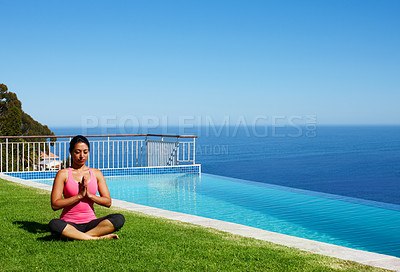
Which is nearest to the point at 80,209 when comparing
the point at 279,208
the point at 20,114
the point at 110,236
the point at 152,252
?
the point at 110,236

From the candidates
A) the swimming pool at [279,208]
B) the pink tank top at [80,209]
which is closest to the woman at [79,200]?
the pink tank top at [80,209]

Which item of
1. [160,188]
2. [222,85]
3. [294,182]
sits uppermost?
[222,85]

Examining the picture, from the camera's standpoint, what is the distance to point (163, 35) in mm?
33406

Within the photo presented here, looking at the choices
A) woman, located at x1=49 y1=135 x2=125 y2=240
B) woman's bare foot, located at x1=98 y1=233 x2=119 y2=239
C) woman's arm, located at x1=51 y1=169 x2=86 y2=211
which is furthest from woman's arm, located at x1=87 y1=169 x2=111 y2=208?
woman's bare foot, located at x1=98 y1=233 x2=119 y2=239

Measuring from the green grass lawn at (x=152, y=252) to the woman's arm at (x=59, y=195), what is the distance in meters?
0.34

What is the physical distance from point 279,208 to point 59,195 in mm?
4709

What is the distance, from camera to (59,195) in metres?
3.59

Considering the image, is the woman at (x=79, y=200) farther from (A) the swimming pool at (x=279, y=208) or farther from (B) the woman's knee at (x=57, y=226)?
(A) the swimming pool at (x=279, y=208)

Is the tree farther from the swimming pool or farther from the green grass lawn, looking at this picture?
the green grass lawn

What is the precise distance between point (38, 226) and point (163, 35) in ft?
99.8

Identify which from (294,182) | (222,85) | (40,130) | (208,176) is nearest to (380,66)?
(222,85)

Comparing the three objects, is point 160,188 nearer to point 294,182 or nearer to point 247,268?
point 247,268

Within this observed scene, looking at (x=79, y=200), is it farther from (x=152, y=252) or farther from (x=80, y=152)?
(x=152, y=252)

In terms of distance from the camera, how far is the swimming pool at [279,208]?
18.7 feet
